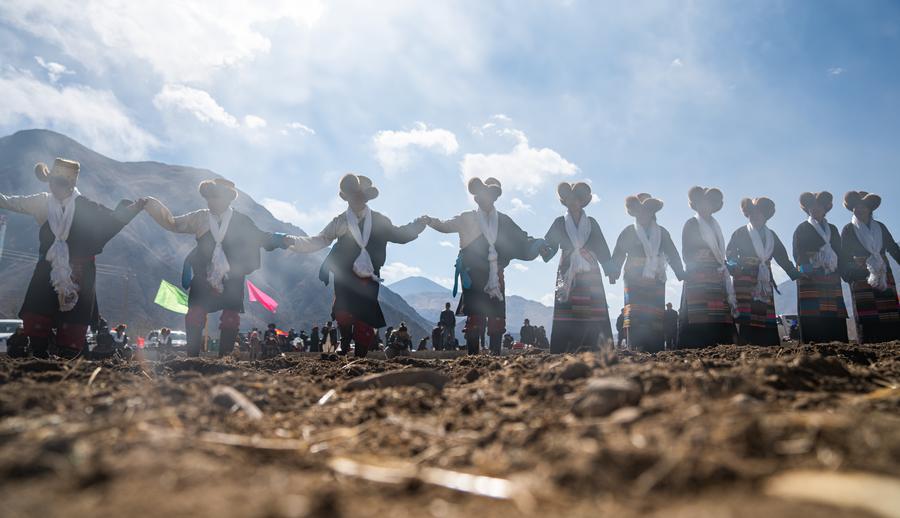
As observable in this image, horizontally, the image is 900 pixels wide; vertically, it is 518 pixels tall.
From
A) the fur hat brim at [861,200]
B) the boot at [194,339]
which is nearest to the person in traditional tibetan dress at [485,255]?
the boot at [194,339]

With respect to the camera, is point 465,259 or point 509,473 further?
point 465,259

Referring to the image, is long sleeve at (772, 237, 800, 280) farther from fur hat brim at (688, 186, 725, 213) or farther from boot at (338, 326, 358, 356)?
boot at (338, 326, 358, 356)

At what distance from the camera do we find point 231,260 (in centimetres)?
647

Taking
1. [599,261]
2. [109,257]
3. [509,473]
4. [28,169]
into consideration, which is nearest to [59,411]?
[509,473]

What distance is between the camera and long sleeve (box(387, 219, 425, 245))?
22.5 ft

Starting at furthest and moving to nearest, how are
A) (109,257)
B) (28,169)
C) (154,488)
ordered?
(28,169) → (109,257) → (154,488)

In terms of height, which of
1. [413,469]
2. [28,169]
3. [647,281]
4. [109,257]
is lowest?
[413,469]

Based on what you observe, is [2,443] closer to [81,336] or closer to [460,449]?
[460,449]

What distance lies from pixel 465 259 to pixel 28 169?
96736mm

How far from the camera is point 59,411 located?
7.14 ft

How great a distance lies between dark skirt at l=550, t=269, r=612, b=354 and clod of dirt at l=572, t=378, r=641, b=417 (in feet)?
15.1

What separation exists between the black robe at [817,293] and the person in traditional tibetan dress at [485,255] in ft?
12.4

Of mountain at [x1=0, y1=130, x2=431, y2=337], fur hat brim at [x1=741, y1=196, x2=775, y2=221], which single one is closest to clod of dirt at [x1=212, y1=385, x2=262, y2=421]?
fur hat brim at [x1=741, y1=196, x2=775, y2=221]

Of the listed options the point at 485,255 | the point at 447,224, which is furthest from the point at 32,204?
the point at 485,255
